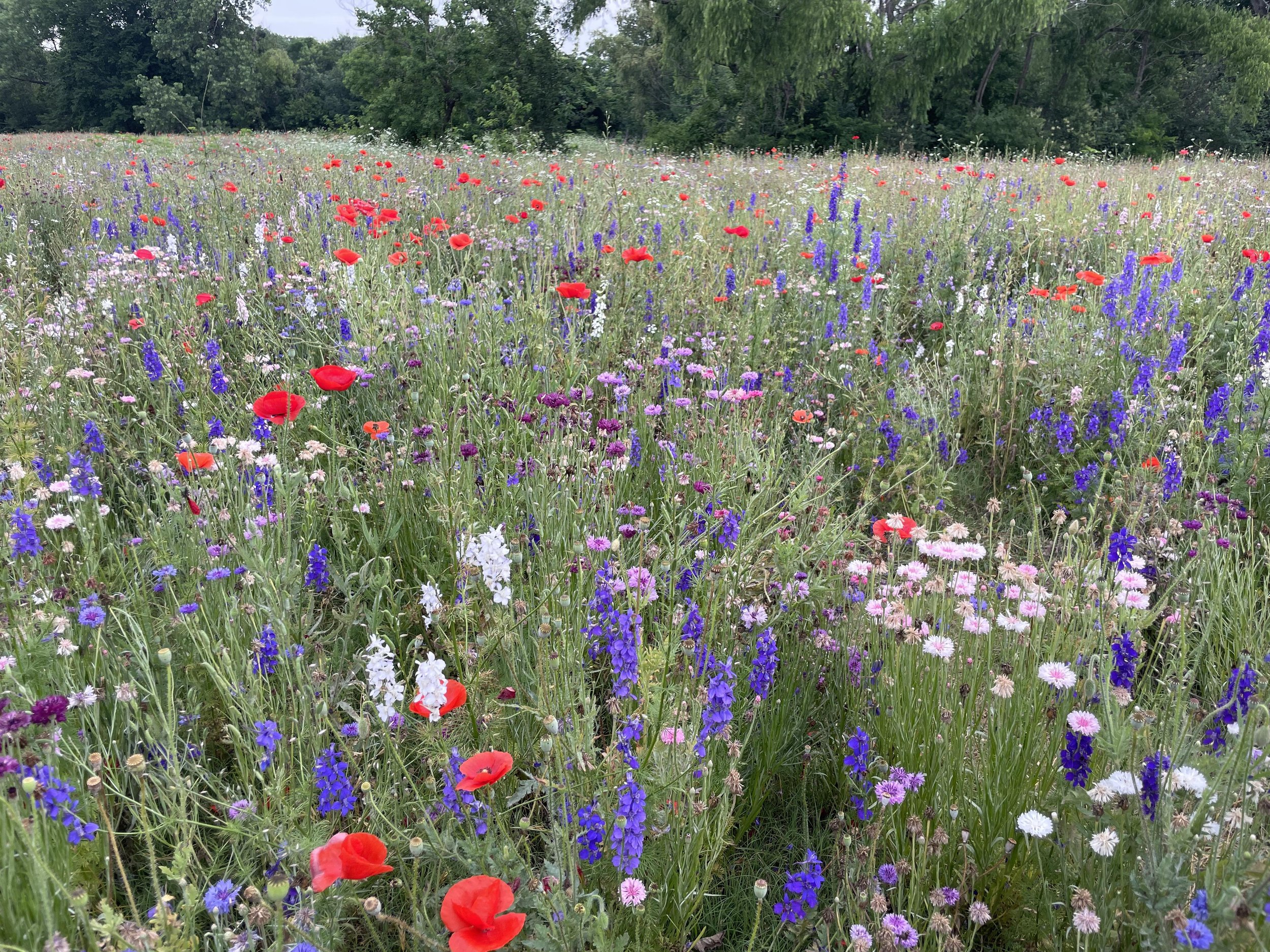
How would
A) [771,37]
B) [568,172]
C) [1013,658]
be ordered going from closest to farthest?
1. [1013,658]
2. [568,172]
3. [771,37]

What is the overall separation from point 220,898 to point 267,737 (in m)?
0.27

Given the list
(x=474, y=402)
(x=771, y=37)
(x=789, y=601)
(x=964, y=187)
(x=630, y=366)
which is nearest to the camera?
(x=789, y=601)

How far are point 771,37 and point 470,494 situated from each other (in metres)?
20.3

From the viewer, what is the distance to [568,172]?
25.0 ft

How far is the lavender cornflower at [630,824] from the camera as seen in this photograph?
1113 mm

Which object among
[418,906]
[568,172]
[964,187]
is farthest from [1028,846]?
[568,172]

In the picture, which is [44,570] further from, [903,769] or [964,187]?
[964,187]

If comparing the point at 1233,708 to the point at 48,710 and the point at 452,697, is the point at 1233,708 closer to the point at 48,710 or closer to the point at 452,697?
the point at 452,697

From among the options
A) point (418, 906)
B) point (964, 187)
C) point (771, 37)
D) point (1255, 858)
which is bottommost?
point (418, 906)

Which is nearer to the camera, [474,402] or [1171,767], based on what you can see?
[1171,767]

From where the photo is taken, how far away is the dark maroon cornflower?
1.00 m

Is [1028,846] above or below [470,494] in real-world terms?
below

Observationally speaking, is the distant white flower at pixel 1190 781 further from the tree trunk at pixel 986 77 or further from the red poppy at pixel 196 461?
the tree trunk at pixel 986 77

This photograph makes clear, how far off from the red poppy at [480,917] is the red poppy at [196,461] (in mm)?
1167
